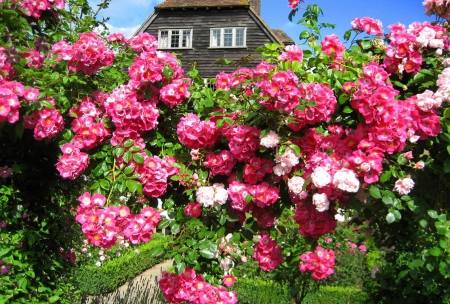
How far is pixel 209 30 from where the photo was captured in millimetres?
16328

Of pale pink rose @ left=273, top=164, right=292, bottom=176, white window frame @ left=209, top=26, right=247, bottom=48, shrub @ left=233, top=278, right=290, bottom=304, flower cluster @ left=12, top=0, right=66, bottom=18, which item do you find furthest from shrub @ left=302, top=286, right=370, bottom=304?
white window frame @ left=209, top=26, right=247, bottom=48

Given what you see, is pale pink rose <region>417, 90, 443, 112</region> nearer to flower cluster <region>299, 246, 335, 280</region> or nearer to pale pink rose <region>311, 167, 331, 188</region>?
pale pink rose <region>311, 167, 331, 188</region>

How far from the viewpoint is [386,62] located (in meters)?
2.24

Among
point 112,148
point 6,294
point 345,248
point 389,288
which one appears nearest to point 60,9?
point 112,148

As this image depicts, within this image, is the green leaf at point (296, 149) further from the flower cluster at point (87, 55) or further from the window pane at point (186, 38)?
the window pane at point (186, 38)

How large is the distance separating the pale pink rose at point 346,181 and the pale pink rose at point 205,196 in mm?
544

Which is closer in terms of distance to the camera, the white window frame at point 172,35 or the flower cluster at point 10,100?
the flower cluster at point 10,100

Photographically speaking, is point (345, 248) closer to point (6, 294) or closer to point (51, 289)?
point (51, 289)

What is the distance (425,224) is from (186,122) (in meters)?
1.18

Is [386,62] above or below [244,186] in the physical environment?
above

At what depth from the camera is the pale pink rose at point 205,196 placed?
2164 millimetres

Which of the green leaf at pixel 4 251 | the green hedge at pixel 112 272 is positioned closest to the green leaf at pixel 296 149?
the green leaf at pixel 4 251

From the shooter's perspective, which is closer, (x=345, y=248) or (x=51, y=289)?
(x=51, y=289)

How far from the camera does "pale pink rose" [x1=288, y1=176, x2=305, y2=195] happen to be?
6.80ft
